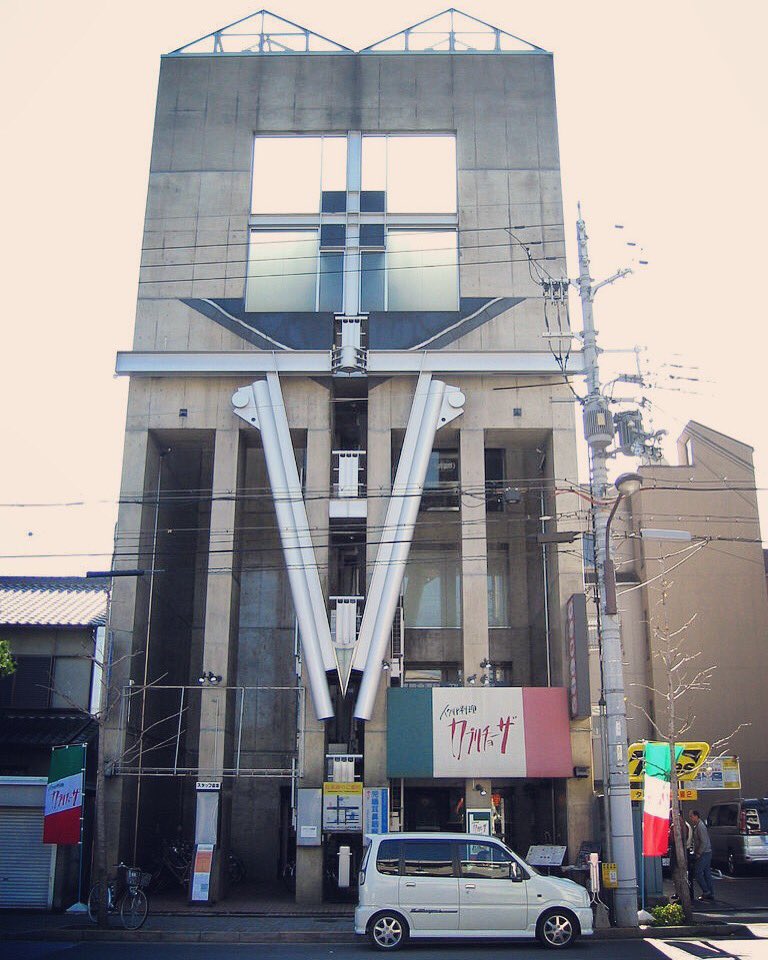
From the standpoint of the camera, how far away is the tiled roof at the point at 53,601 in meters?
28.8

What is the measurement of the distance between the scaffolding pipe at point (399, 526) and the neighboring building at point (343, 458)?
7cm

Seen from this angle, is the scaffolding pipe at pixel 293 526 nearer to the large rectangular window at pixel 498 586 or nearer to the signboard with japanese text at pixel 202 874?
the signboard with japanese text at pixel 202 874

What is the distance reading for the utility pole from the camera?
1923cm

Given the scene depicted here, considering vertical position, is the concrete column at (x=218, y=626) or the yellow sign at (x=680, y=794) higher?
the concrete column at (x=218, y=626)

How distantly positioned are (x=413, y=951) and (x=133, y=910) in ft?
22.8

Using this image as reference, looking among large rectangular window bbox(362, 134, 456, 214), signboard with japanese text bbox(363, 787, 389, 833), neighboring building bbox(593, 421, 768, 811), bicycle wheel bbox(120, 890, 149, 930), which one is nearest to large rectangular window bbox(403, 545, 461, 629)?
signboard with japanese text bbox(363, 787, 389, 833)

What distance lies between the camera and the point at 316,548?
28.6 metres

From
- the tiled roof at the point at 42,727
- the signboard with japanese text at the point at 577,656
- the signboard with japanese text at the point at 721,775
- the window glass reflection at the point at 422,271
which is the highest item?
the window glass reflection at the point at 422,271

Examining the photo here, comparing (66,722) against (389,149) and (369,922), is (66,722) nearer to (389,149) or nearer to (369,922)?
(369,922)

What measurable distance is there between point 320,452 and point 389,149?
36.8 ft

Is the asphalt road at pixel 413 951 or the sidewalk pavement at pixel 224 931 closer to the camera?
the asphalt road at pixel 413 951

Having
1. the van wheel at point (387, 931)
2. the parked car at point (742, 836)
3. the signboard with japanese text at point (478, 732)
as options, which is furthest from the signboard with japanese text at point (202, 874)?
the parked car at point (742, 836)

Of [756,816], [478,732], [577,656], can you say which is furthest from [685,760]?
[756,816]

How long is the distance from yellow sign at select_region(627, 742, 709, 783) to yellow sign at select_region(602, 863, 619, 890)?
18.4 ft
